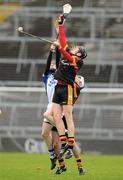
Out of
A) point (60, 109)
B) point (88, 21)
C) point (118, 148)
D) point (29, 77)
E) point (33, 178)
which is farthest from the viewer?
point (88, 21)

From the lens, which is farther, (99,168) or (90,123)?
(90,123)

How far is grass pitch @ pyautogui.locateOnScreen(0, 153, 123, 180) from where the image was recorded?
28.0 ft

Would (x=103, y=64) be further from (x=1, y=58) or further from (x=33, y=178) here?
(x=33, y=178)

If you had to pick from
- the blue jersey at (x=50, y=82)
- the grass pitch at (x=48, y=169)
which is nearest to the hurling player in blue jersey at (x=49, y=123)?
the blue jersey at (x=50, y=82)

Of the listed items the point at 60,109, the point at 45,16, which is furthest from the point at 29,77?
the point at 60,109

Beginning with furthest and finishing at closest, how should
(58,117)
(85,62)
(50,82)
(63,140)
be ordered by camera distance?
(85,62)
(50,82)
(58,117)
(63,140)

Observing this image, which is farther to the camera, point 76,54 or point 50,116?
point 50,116

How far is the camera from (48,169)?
33.7ft

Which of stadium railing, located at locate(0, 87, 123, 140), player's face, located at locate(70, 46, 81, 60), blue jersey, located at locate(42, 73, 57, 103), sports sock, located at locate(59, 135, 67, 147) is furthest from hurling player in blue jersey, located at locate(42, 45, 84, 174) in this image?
stadium railing, located at locate(0, 87, 123, 140)

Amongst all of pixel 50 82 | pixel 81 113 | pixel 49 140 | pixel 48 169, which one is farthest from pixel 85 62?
pixel 49 140

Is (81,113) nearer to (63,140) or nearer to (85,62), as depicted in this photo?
(85,62)

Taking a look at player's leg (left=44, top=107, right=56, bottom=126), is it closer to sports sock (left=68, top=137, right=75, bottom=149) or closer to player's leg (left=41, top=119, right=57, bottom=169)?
player's leg (left=41, top=119, right=57, bottom=169)

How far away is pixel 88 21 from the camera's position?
21016 millimetres

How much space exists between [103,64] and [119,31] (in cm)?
152
